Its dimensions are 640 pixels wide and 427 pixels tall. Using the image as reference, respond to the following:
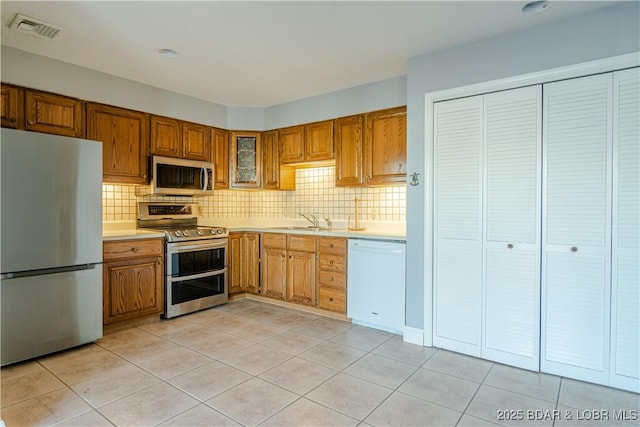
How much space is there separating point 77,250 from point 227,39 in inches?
80.6

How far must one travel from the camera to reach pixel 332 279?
373 cm

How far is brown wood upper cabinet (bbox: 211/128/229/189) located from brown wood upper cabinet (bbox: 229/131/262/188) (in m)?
0.06

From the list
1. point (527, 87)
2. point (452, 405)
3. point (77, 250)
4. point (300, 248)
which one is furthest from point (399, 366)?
point (77, 250)

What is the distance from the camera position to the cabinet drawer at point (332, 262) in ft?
12.0

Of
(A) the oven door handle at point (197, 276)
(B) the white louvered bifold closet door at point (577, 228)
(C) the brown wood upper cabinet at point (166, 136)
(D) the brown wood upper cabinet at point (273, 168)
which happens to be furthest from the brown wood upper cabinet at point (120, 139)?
(B) the white louvered bifold closet door at point (577, 228)

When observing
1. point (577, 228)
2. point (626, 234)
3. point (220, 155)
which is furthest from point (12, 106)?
point (626, 234)

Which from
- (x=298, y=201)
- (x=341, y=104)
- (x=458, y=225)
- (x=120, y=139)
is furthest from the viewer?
(x=298, y=201)

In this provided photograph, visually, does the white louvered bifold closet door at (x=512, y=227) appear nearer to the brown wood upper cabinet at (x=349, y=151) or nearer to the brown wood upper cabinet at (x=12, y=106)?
the brown wood upper cabinet at (x=349, y=151)

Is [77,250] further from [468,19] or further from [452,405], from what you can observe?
[468,19]

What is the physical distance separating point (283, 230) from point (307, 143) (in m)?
1.08

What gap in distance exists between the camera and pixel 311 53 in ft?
9.77

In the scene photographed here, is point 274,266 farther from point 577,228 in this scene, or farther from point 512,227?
point 577,228

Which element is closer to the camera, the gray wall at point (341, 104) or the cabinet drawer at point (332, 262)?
the gray wall at point (341, 104)

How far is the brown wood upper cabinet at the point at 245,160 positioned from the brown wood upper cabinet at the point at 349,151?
122 centimetres
